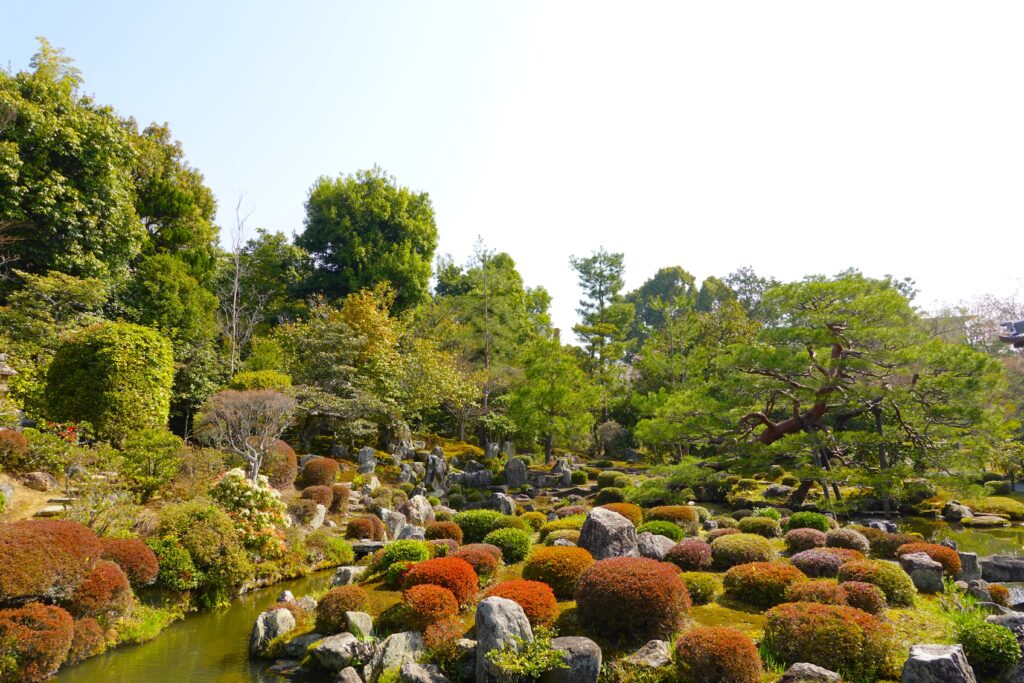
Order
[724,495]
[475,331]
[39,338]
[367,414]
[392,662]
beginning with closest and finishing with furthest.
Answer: [392,662] < [39,338] < [724,495] < [367,414] < [475,331]

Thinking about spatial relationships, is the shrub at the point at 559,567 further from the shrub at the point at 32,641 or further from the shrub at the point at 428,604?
the shrub at the point at 32,641

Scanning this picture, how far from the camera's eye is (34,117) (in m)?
20.2

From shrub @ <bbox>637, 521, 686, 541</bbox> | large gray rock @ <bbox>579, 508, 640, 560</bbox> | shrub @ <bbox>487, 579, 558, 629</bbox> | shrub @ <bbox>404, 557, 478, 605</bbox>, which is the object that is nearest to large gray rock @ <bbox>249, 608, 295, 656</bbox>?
shrub @ <bbox>404, 557, 478, 605</bbox>

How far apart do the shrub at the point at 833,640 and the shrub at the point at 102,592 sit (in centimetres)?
1007

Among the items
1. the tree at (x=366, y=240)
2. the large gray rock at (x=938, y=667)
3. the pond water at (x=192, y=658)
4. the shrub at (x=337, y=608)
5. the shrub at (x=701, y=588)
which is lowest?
the pond water at (x=192, y=658)

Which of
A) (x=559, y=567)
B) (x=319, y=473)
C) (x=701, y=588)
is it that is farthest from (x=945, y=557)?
(x=319, y=473)

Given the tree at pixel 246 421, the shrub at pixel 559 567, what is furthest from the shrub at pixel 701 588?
the tree at pixel 246 421

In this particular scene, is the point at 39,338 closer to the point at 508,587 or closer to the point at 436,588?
the point at 436,588

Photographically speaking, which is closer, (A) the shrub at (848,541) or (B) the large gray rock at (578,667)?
(B) the large gray rock at (578,667)

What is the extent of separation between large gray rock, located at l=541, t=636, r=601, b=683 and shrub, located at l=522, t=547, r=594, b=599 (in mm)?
2662

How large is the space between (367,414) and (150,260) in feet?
36.2

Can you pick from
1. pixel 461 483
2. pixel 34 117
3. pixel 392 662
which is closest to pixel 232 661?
pixel 392 662

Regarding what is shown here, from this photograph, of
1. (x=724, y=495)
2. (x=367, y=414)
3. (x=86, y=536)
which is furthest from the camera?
(x=367, y=414)

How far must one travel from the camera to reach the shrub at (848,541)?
13242 mm
